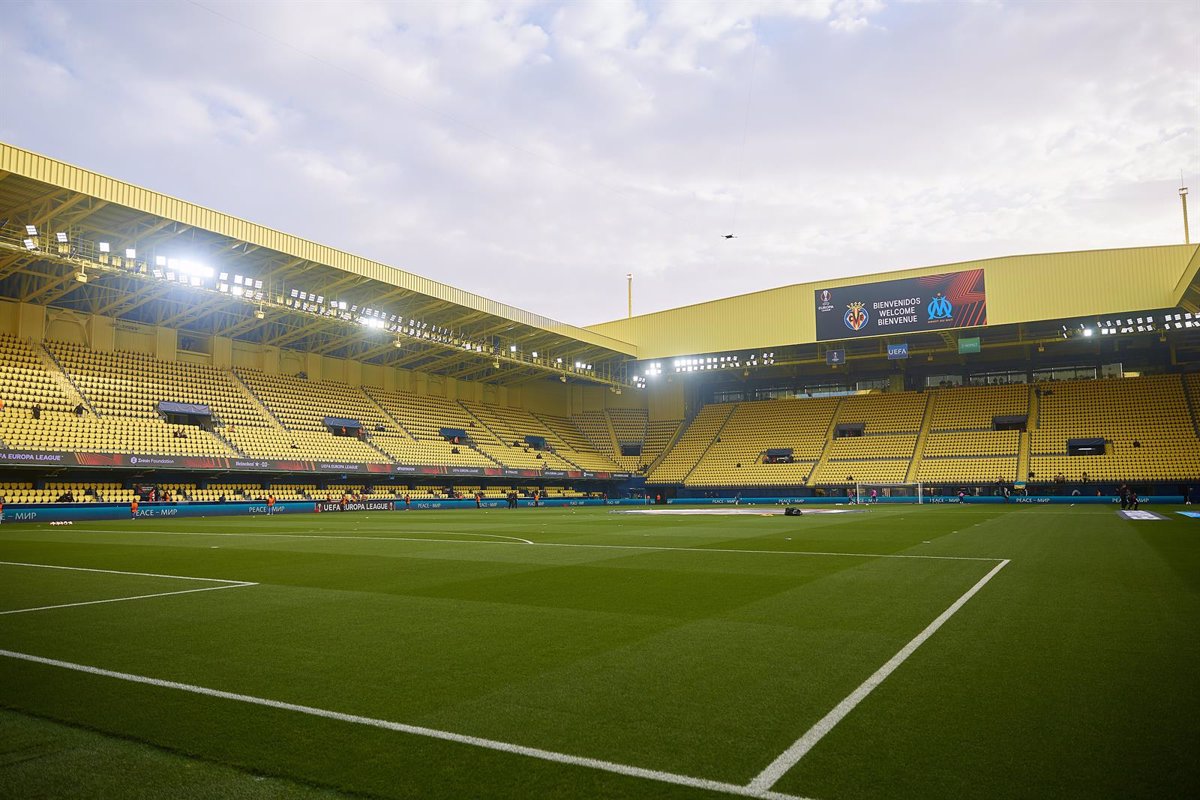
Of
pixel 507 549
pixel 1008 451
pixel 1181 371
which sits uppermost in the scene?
pixel 1181 371

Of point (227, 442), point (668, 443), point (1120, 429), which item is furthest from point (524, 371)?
point (1120, 429)

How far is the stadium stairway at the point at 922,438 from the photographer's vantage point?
51562 millimetres

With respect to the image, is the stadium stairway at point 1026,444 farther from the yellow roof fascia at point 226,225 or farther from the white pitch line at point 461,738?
the white pitch line at point 461,738

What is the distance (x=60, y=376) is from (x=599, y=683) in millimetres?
40491

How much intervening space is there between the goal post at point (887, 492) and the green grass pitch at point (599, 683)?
1574 inches

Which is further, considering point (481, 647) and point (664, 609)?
point (664, 609)

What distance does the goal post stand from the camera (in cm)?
5053

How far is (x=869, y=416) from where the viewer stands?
59125 mm

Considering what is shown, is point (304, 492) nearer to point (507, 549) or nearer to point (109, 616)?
point (507, 549)

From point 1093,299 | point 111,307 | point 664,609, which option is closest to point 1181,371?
point 1093,299

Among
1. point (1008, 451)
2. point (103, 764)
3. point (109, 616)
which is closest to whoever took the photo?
point (103, 764)

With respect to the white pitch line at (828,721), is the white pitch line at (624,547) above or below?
below

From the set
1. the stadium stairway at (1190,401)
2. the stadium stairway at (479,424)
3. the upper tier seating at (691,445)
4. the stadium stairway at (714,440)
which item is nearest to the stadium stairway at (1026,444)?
the stadium stairway at (1190,401)

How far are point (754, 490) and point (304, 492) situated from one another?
3196cm
